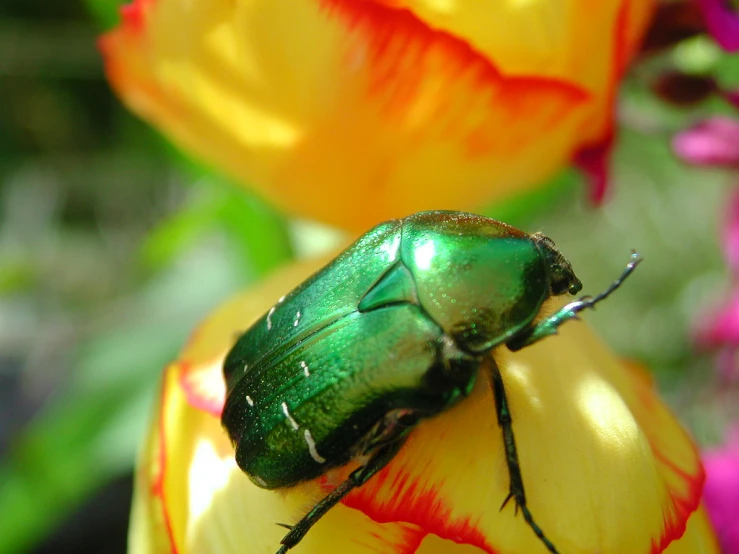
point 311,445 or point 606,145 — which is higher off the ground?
point 606,145

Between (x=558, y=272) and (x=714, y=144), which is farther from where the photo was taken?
(x=714, y=144)

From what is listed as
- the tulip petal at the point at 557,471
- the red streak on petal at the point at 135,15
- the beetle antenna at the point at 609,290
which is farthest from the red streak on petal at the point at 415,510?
the red streak on petal at the point at 135,15

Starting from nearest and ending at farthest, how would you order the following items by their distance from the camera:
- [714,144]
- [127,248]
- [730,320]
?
[714,144] < [730,320] < [127,248]

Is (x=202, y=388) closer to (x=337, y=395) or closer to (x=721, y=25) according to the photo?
(x=337, y=395)

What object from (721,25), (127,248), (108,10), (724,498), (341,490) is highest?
(721,25)

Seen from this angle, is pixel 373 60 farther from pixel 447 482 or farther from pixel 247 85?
pixel 447 482

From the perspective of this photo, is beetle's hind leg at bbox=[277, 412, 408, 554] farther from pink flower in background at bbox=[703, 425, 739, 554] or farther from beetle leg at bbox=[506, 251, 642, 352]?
pink flower in background at bbox=[703, 425, 739, 554]

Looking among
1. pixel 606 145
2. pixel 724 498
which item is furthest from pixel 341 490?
pixel 724 498
